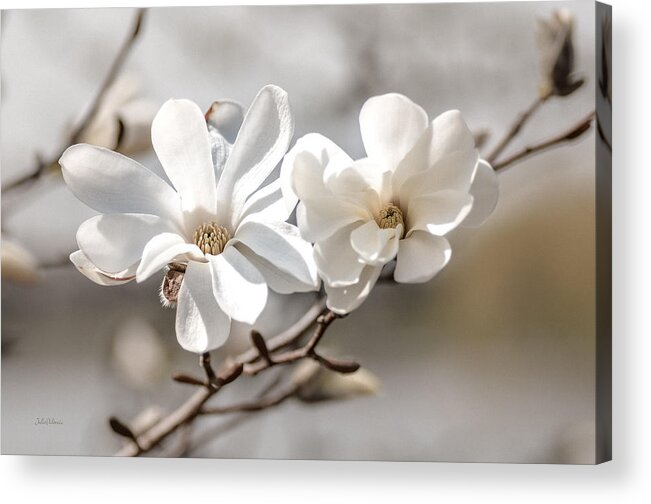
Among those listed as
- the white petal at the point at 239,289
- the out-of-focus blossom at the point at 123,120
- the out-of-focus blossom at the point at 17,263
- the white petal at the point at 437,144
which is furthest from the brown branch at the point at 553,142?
the out-of-focus blossom at the point at 17,263

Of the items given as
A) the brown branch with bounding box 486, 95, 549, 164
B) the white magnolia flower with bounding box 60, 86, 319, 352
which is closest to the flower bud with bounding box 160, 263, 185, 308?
the white magnolia flower with bounding box 60, 86, 319, 352

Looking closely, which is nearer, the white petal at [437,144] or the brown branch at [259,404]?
the white petal at [437,144]

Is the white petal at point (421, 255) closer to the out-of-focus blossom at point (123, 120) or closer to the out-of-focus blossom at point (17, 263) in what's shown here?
the out-of-focus blossom at point (123, 120)

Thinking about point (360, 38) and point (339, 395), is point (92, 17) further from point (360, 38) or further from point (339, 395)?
point (339, 395)

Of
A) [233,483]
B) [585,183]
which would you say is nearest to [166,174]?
[233,483]

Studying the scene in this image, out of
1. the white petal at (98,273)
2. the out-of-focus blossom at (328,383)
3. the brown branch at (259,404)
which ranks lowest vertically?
the brown branch at (259,404)

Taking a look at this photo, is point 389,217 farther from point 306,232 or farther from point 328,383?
point 328,383
